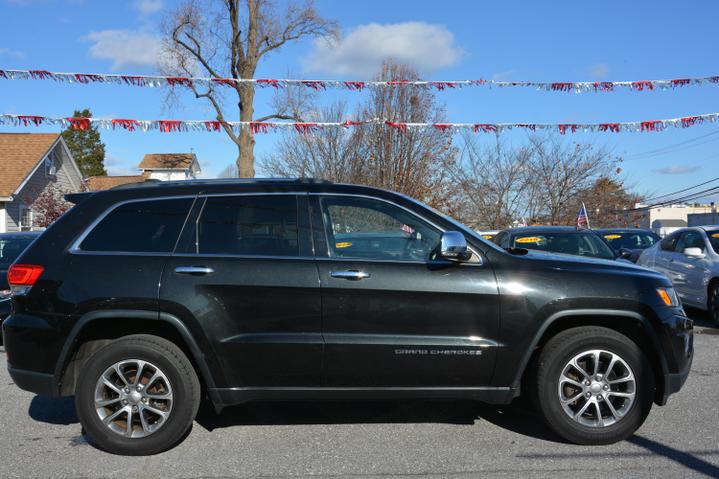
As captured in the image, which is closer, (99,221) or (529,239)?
(99,221)

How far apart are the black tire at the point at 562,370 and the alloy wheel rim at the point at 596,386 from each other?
0.02m

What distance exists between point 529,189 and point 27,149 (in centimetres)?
2190

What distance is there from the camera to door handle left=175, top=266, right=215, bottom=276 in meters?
4.36

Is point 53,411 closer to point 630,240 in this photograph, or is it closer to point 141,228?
point 141,228

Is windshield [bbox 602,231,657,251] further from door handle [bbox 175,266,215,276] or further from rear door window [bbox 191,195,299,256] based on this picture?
door handle [bbox 175,266,215,276]

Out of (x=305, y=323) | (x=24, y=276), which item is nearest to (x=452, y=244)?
(x=305, y=323)

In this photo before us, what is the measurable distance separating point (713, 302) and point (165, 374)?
26.9 feet

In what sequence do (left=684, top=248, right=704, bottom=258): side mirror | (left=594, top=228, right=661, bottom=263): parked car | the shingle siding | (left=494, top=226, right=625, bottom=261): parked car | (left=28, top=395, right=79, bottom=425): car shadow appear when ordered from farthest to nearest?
1. the shingle siding
2. (left=594, top=228, right=661, bottom=263): parked car
3. (left=494, top=226, right=625, bottom=261): parked car
4. (left=684, top=248, right=704, bottom=258): side mirror
5. (left=28, top=395, right=79, bottom=425): car shadow

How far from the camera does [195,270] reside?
436 cm

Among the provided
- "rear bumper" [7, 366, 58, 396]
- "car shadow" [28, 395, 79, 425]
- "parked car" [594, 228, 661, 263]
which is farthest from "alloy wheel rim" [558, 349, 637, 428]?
"parked car" [594, 228, 661, 263]

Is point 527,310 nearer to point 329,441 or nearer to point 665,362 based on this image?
point 665,362

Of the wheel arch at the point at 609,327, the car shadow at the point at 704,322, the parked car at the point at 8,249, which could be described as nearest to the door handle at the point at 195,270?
the wheel arch at the point at 609,327

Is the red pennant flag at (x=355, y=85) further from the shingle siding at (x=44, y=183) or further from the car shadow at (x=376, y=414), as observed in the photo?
the shingle siding at (x=44, y=183)

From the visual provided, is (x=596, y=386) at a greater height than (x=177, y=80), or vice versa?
(x=177, y=80)
